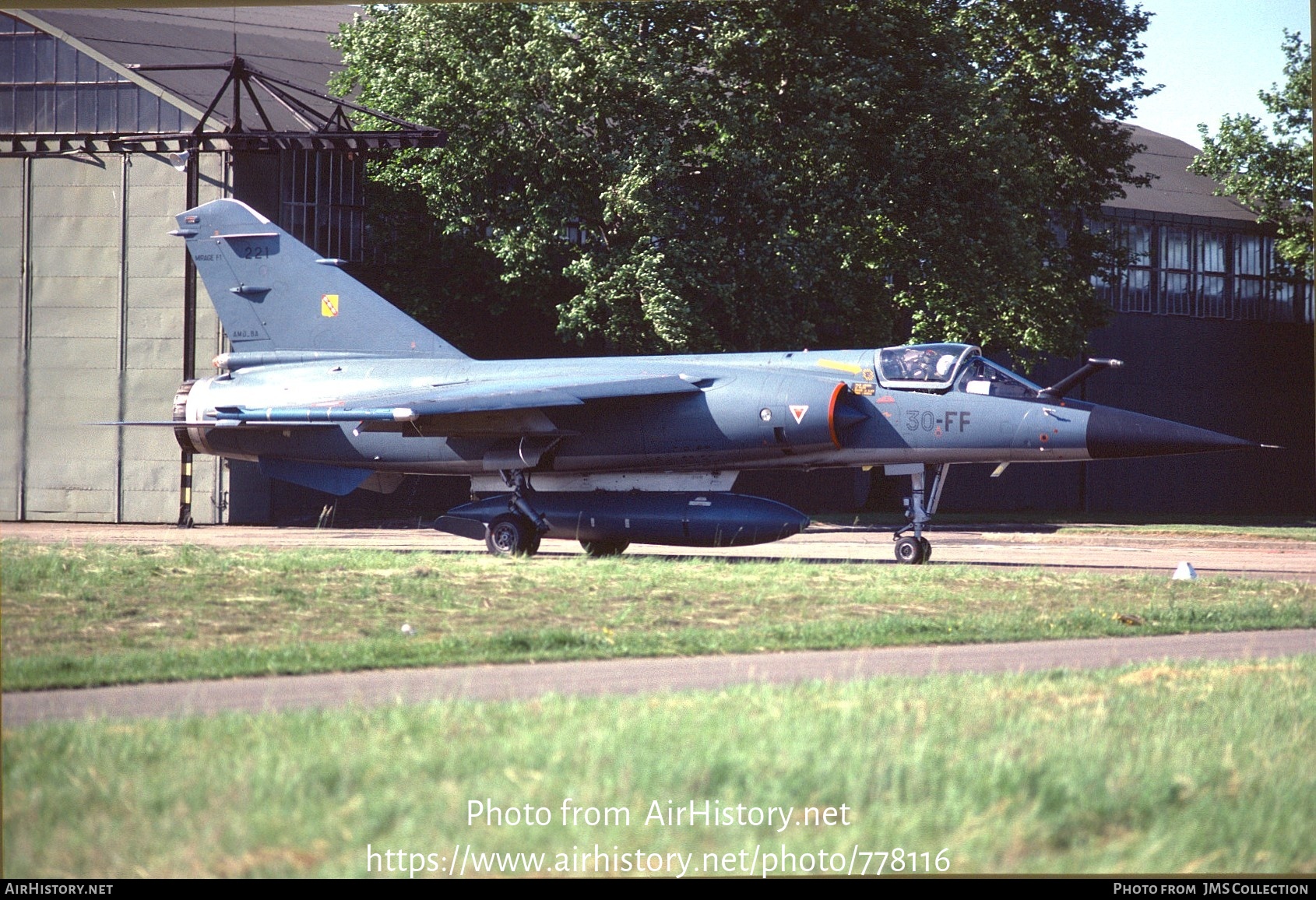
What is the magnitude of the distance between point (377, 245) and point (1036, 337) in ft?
54.7

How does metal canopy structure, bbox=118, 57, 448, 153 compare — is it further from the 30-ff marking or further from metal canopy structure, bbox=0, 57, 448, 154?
the 30-ff marking

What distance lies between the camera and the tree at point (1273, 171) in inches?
1501

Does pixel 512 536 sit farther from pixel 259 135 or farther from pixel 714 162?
pixel 714 162

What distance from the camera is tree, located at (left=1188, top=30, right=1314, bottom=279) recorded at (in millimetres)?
38125

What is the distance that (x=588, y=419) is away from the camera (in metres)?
20.7

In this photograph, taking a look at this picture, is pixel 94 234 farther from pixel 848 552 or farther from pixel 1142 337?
pixel 1142 337

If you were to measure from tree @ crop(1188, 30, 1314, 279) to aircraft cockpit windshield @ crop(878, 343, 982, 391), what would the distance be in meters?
20.8

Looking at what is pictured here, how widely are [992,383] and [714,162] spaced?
1314cm

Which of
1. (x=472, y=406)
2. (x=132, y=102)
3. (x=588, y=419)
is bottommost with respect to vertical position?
(x=588, y=419)

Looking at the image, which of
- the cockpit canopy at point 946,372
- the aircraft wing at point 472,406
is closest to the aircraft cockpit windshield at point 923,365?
the cockpit canopy at point 946,372

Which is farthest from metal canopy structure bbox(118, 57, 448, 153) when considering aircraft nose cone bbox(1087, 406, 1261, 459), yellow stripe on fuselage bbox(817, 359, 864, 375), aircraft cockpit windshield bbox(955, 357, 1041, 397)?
aircraft nose cone bbox(1087, 406, 1261, 459)

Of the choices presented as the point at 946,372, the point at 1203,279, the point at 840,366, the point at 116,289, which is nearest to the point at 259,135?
the point at 116,289

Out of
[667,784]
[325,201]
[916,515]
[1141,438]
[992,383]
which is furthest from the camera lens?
[325,201]

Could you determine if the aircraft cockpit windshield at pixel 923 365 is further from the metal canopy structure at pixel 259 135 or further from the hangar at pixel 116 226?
the hangar at pixel 116 226
